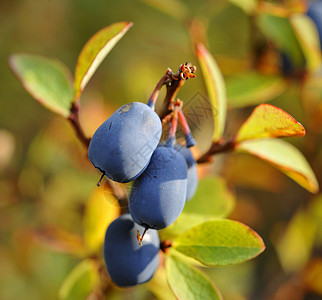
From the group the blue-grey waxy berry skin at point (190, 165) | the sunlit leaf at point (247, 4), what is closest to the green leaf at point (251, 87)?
the sunlit leaf at point (247, 4)

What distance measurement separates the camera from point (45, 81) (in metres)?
0.95

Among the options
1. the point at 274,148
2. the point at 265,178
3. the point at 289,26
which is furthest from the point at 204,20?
the point at 274,148

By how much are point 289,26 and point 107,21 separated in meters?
1.50

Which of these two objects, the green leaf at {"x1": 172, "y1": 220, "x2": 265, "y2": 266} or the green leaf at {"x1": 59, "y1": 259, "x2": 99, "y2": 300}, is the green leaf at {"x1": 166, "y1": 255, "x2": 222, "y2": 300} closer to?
the green leaf at {"x1": 172, "y1": 220, "x2": 265, "y2": 266}

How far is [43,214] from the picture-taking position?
160 cm

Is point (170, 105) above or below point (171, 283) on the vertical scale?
above

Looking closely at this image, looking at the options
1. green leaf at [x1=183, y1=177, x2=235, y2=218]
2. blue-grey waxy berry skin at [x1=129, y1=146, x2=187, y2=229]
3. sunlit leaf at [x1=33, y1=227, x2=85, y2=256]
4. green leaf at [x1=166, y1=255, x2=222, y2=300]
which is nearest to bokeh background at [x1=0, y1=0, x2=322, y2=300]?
sunlit leaf at [x1=33, y1=227, x2=85, y2=256]

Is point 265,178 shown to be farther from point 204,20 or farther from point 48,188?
point 48,188

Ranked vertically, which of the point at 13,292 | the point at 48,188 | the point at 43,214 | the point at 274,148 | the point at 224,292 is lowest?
the point at 13,292

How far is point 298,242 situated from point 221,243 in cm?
87

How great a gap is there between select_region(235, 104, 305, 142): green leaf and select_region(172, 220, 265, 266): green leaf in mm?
212

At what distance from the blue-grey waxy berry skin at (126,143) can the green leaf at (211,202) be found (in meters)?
0.36

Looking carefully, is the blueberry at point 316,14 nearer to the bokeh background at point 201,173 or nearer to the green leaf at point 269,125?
the bokeh background at point 201,173

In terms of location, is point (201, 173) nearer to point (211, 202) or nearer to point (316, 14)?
point (211, 202)
